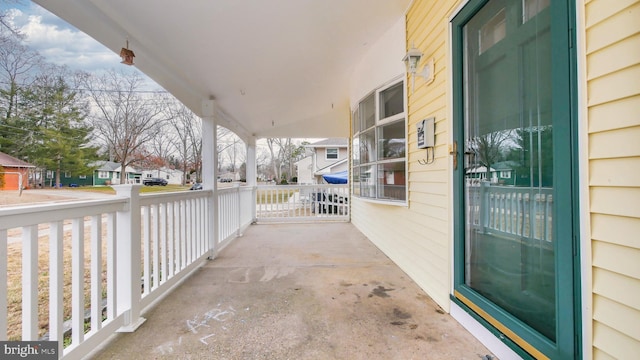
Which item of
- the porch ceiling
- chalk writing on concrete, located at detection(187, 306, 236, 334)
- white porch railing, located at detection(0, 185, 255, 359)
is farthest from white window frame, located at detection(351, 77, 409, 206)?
white porch railing, located at detection(0, 185, 255, 359)

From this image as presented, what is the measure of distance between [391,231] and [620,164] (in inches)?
110

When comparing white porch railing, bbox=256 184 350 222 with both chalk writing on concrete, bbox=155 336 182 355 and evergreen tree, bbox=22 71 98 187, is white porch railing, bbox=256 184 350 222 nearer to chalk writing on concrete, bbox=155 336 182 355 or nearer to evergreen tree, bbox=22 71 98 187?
chalk writing on concrete, bbox=155 336 182 355

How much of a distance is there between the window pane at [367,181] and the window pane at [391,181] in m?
0.20

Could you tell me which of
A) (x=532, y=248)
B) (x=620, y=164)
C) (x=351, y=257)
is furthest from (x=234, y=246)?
(x=620, y=164)

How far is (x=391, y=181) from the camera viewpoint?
3.52 m

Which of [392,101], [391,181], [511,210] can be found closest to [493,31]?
[511,210]

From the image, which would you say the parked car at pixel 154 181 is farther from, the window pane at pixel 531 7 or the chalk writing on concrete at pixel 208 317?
the window pane at pixel 531 7

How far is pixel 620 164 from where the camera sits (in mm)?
1066

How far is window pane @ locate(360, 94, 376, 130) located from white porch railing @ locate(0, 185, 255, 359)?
8.57 feet

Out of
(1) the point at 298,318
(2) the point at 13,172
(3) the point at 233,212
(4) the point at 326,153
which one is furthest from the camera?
(4) the point at 326,153

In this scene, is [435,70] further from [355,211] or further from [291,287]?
[355,211]

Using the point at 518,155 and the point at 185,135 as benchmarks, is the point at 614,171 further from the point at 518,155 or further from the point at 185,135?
the point at 185,135

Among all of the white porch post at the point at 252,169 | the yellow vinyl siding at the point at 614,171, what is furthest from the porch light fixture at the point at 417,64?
the white porch post at the point at 252,169

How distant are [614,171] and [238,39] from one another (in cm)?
294
